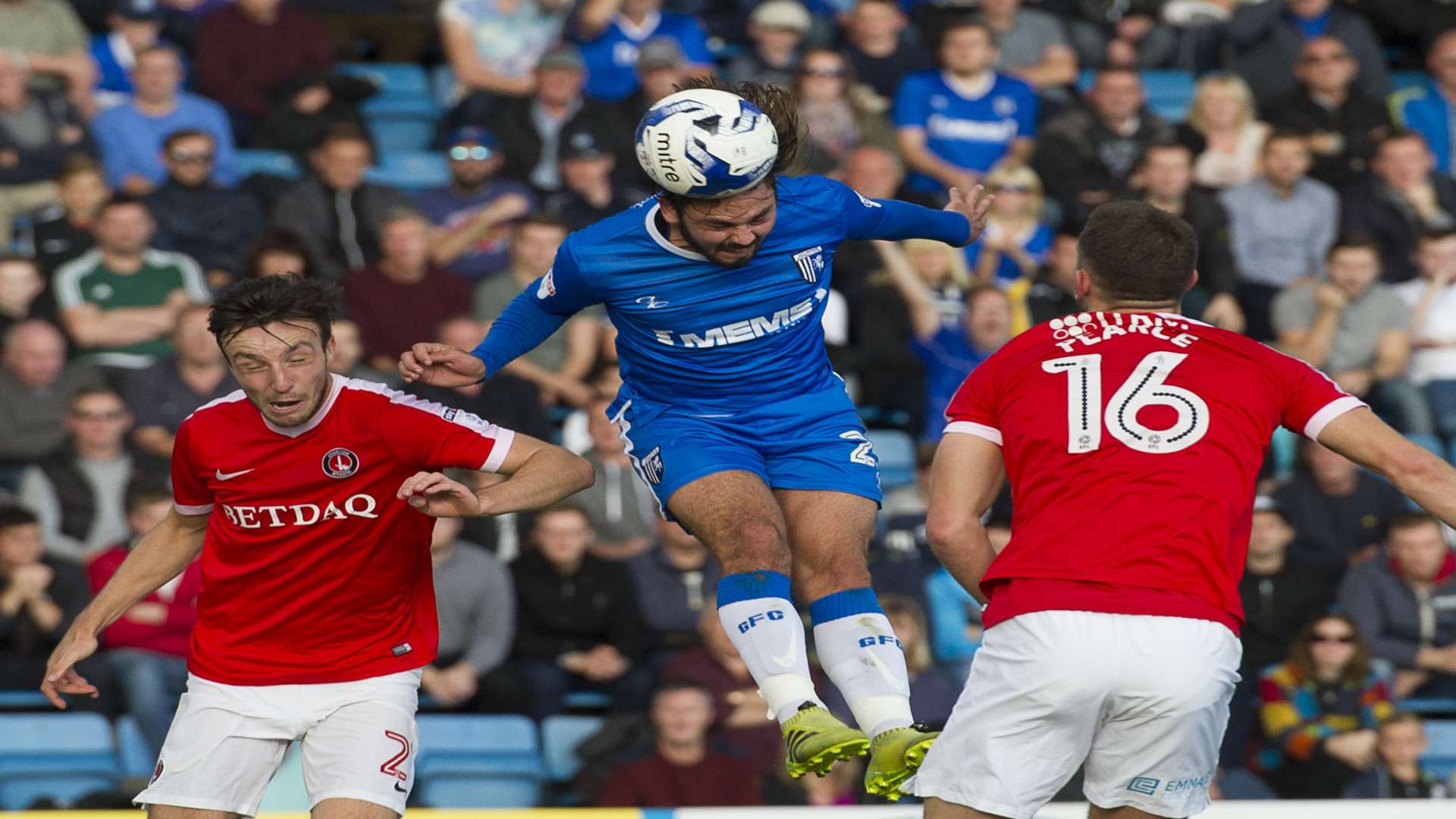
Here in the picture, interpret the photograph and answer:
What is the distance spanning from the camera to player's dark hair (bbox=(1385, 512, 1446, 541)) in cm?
1050

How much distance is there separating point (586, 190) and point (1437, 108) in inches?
245

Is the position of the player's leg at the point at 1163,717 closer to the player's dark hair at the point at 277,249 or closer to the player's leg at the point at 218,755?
the player's leg at the point at 218,755

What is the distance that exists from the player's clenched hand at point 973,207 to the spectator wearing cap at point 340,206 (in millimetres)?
4994

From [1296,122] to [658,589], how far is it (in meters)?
6.03

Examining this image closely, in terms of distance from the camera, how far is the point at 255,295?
600cm

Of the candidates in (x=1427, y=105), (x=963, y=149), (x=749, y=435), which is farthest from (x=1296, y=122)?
(x=749, y=435)

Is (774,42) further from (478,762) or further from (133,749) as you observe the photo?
(133,749)

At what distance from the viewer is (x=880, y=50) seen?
13.2 m

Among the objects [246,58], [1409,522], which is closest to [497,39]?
[246,58]

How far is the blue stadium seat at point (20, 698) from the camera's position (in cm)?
960

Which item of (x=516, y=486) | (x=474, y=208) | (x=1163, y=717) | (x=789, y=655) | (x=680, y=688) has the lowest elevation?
(x=680, y=688)

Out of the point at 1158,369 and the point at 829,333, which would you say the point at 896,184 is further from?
the point at 1158,369

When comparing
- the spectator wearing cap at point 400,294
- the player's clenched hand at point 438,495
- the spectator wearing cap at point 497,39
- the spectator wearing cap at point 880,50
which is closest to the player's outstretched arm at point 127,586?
the player's clenched hand at point 438,495

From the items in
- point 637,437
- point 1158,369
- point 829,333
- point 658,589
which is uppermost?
point 1158,369
